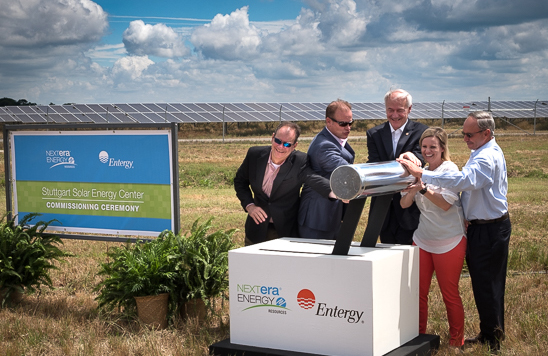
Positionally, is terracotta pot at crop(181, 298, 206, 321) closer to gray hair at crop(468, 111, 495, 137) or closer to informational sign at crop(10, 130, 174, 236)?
informational sign at crop(10, 130, 174, 236)

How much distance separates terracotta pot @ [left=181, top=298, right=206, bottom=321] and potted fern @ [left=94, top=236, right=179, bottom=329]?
18 cm

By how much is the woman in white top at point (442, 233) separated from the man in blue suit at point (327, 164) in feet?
2.14

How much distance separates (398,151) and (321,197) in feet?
2.43

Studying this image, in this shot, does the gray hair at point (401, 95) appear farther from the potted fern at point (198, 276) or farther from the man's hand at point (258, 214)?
the potted fern at point (198, 276)

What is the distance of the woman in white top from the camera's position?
160 inches

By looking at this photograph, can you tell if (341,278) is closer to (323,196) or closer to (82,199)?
(323,196)

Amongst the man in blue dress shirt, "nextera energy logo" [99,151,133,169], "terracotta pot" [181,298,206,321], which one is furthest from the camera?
"nextera energy logo" [99,151,133,169]

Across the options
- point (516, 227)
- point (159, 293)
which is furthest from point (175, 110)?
point (159, 293)

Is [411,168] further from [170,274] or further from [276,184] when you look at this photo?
[170,274]

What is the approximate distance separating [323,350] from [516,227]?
23.3ft

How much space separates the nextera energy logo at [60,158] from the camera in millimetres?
5921

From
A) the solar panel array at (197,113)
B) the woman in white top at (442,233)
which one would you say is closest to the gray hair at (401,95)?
the woman in white top at (442,233)

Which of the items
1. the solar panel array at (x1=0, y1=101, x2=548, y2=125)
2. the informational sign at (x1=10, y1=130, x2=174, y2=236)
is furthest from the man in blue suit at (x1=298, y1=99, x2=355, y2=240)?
the solar panel array at (x1=0, y1=101, x2=548, y2=125)

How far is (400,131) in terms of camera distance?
4652mm
